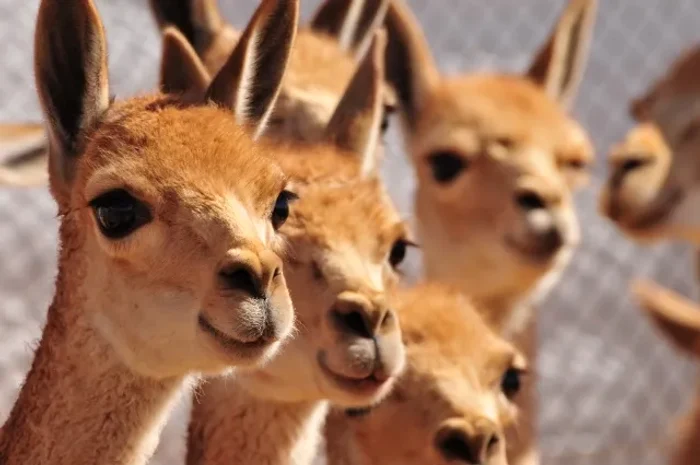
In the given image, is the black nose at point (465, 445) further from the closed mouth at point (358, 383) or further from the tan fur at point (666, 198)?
the tan fur at point (666, 198)

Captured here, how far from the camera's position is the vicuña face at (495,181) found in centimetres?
317

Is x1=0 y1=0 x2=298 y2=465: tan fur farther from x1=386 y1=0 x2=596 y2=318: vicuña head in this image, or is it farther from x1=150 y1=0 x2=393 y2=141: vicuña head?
x1=386 y1=0 x2=596 y2=318: vicuña head

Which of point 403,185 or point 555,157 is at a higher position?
Answer: point 555,157

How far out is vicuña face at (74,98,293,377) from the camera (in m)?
1.65

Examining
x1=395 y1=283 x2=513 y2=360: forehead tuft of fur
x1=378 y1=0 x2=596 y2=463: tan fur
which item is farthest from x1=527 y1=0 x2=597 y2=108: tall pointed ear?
x1=395 y1=283 x2=513 y2=360: forehead tuft of fur

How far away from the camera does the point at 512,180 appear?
3205 mm

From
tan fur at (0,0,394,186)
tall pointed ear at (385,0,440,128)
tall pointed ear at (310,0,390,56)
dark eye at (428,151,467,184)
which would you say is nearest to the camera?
tan fur at (0,0,394,186)

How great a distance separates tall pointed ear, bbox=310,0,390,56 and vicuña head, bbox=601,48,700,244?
1132mm

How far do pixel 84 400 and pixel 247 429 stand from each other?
1.36ft

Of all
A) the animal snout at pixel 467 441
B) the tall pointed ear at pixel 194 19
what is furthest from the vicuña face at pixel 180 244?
the tall pointed ear at pixel 194 19

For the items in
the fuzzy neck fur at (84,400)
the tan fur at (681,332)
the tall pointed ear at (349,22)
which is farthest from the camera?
the tan fur at (681,332)

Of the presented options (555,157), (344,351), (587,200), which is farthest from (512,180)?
(587,200)

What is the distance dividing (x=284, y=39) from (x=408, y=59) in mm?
1556

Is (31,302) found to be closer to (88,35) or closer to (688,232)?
(688,232)
